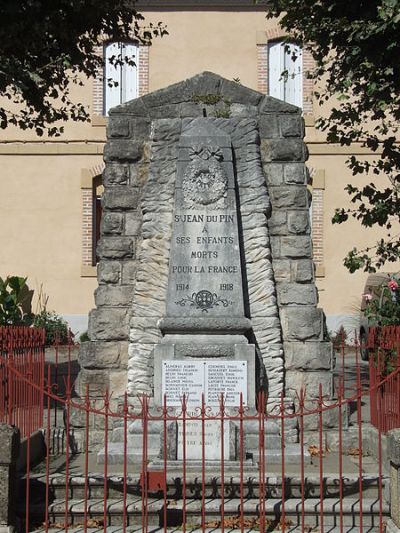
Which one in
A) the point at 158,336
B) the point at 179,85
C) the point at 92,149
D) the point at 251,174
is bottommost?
the point at 158,336

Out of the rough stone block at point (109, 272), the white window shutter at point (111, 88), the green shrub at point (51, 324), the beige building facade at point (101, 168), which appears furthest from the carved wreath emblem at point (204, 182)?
the white window shutter at point (111, 88)

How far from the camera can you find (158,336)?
9039 millimetres

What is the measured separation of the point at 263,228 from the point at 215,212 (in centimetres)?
70

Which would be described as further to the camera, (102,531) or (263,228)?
(263,228)

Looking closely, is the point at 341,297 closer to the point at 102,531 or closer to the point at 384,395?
the point at 384,395

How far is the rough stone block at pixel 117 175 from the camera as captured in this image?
938 centimetres

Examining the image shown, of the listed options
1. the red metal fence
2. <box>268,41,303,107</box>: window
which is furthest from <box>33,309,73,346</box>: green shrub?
the red metal fence

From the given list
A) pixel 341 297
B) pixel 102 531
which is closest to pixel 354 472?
pixel 102 531

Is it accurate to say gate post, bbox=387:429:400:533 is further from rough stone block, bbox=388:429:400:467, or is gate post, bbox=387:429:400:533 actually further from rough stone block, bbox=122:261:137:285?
rough stone block, bbox=122:261:137:285

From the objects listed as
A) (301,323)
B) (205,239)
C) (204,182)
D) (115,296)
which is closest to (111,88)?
(115,296)

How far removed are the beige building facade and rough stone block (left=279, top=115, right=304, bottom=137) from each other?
975cm

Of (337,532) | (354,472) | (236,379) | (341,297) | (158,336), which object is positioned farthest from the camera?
(341,297)

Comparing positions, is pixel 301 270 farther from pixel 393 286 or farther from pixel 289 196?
pixel 393 286

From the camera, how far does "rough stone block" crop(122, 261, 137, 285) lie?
9.27m
